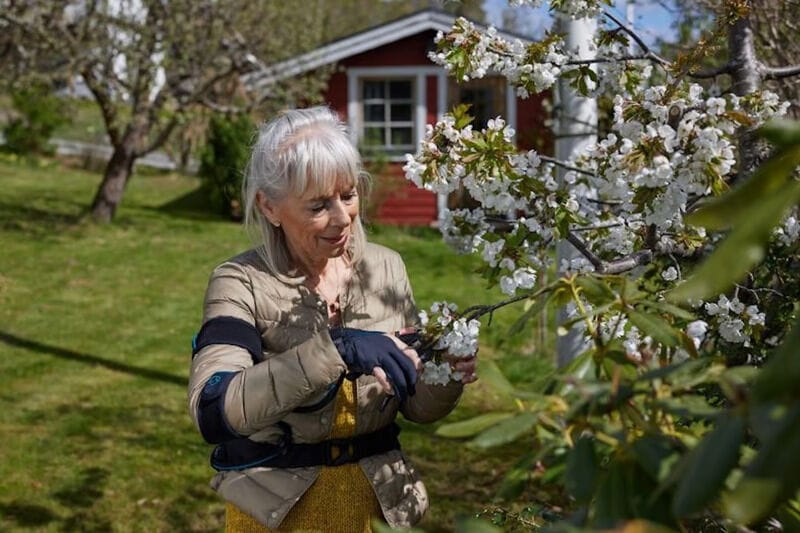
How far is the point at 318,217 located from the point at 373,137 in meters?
15.8

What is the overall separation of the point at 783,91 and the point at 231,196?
44.0 ft

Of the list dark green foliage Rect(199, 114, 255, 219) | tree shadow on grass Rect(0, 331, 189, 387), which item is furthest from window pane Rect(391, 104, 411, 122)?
tree shadow on grass Rect(0, 331, 189, 387)

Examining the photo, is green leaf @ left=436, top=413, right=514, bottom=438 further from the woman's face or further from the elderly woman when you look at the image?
the woman's face

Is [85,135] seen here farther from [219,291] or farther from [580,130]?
[219,291]

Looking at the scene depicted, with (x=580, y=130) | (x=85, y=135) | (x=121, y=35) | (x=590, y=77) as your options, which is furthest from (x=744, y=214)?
(x=85, y=135)

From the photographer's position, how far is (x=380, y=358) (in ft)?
7.07

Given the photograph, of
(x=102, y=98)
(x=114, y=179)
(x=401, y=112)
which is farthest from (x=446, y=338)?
(x=401, y=112)

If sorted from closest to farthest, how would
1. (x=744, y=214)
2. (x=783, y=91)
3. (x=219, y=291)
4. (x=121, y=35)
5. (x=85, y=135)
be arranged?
(x=744, y=214) < (x=219, y=291) < (x=783, y=91) < (x=121, y=35) < (x=85, y=135)

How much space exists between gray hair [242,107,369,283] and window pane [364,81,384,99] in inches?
617

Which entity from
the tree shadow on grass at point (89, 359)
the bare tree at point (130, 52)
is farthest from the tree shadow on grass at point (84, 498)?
the bare tree at point (130, 52)

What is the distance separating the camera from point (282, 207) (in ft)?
8.32

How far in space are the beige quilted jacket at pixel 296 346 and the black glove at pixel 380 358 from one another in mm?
185

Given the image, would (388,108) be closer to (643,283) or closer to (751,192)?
(643,283)

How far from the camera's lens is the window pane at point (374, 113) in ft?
59.8
